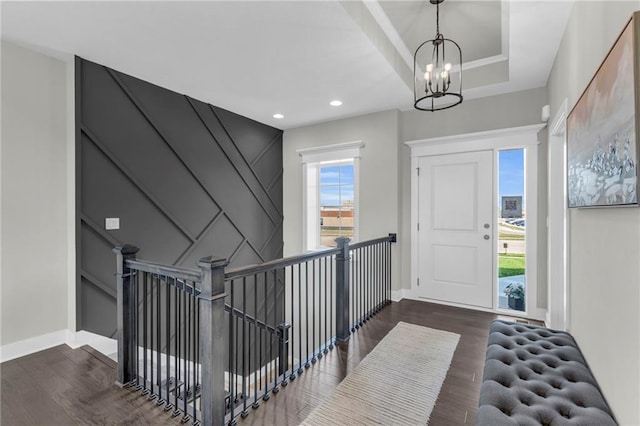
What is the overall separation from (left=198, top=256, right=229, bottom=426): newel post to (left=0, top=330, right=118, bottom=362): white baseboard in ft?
5.93

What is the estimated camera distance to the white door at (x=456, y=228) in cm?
378

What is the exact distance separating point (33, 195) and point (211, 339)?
2.30m

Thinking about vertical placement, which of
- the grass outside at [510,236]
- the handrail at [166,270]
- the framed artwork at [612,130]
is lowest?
the handrail at [166,270]

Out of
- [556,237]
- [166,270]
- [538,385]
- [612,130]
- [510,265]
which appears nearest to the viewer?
[612,130]

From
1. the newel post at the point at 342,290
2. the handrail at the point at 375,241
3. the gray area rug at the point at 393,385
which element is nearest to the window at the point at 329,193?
the handrail at the point at 375,241

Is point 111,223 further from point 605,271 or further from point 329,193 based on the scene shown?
point 605,271

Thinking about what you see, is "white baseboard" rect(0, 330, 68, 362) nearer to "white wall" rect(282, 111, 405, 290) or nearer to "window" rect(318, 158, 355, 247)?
"window" rect(318, 158, 355, 247)

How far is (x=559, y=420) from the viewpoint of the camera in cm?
121

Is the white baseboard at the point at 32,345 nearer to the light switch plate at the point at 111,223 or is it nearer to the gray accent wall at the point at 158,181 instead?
the gray accent wall at the point at 158,181

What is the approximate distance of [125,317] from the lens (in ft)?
7.18

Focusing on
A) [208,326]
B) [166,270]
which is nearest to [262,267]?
[208,326]

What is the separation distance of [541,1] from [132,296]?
11.7 feet

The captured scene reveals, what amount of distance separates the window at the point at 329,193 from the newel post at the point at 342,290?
152 cm

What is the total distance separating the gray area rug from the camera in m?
1.86
